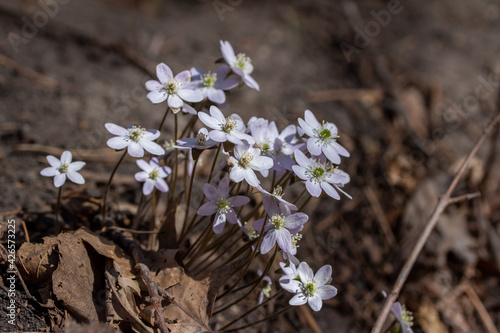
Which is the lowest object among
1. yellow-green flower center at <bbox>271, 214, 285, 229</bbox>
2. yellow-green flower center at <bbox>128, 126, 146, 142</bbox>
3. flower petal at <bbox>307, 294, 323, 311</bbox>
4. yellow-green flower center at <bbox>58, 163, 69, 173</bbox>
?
flower petal at <bbox>307, 294, 323, 311</bbox>

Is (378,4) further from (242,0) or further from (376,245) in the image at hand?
(376,245)

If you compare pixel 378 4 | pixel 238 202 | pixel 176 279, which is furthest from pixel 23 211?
pixel 378 4

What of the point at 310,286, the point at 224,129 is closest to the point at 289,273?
the point at 310,286

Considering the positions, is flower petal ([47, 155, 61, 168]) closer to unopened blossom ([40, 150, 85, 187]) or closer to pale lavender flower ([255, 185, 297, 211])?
unopened blossom ([40, 150, 85, 187])

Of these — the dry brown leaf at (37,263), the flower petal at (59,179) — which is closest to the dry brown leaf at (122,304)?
the dry brown leaf at (37,263)

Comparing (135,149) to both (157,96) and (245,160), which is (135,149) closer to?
(157,96)

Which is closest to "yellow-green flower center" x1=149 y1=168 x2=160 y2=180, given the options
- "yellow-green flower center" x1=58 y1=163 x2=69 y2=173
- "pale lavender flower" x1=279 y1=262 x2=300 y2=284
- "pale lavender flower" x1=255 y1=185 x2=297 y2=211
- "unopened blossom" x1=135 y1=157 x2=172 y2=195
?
"unopened blossom" x1=135 y1=157 x2=172 y2=195
